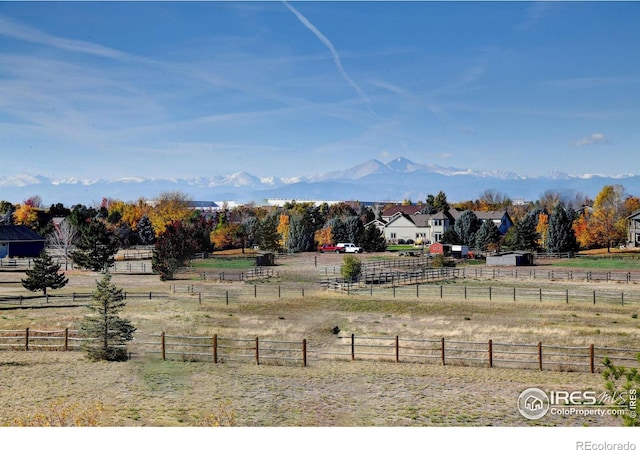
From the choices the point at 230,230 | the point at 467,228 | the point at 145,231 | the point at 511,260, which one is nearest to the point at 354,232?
the point at 467,228

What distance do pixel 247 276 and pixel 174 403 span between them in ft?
77.9

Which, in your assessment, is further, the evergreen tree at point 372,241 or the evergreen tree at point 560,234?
the evergreen tree at point 372,241

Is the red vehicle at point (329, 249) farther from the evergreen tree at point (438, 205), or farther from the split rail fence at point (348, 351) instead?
the split rail fence at point (348, 351)

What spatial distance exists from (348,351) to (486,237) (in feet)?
154

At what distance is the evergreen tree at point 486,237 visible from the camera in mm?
65625

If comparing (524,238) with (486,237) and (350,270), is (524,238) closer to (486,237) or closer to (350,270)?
(486,237)

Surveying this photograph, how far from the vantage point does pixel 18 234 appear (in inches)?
1886

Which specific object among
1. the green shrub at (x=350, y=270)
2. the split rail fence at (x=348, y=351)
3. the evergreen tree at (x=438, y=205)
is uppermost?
the evergreen tree at (x=438, y=205)

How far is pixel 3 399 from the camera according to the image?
660 inches

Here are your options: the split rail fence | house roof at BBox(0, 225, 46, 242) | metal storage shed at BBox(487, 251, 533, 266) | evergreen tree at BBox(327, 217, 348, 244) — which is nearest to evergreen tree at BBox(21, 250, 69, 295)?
the split rail fence

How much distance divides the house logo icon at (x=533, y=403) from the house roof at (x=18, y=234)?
132 feet

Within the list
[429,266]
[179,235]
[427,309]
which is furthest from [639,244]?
[179,235]

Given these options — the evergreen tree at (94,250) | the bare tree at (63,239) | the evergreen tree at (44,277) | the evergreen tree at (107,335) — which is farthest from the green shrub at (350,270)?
the evergreen tree at (107,335)
